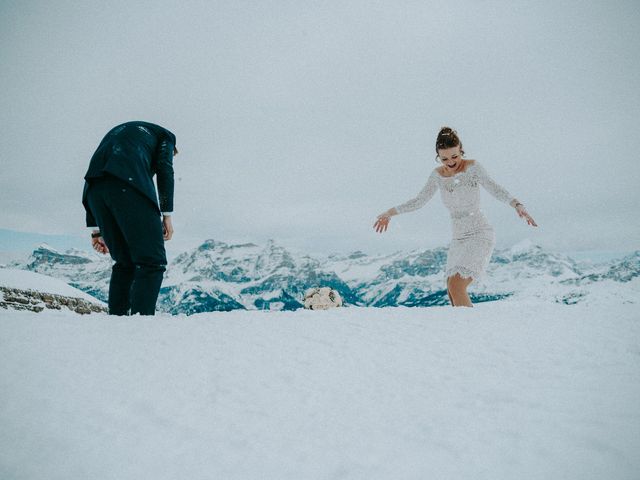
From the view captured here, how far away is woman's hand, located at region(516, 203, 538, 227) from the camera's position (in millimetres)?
5083

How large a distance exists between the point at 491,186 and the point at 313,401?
485 cm

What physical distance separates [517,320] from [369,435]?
2.73m

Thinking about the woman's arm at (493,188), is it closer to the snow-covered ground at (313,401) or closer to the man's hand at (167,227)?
the snow-covered ground at (313,401)

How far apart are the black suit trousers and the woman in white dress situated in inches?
136

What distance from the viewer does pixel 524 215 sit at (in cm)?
520

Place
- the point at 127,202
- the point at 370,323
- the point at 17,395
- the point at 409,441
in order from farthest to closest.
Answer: the point at 127,202 < the point at 370,323 < the point at 17,395 < the point at 409,441

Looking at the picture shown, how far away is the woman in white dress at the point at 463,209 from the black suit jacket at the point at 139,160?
335 centimetres

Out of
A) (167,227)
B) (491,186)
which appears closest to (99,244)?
(167,227)

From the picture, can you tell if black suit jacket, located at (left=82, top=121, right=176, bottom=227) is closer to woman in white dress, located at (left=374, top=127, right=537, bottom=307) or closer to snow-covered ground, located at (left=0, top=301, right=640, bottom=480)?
snow-covered ground, located at (left=0, top=301, right=640, bottom=480)

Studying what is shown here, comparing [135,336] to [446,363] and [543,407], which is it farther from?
[543,407]

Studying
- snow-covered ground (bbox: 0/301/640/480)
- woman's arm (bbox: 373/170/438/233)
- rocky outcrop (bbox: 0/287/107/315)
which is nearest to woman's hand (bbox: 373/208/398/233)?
woman's arm (bbox: 373/170/438/233)

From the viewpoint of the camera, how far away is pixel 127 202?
13.1 ft

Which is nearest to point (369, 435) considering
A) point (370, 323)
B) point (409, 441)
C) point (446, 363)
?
point (409, 441)

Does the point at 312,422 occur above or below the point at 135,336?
below
